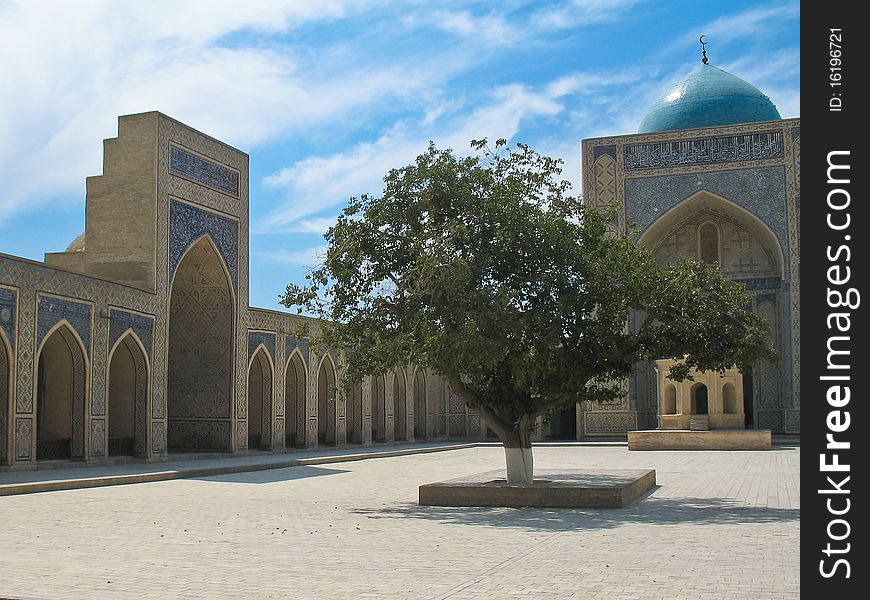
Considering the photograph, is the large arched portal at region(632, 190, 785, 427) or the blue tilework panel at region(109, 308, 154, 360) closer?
the blue tilework panel at region(109, 308, 154, 360)

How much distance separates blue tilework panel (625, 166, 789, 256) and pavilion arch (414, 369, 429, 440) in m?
7.99

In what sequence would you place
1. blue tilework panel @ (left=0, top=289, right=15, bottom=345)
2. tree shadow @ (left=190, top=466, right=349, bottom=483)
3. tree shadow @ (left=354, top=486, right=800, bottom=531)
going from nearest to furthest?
1. tree shadow @ (left=354, top=486, right=800, bottom=531)
2. blue tilework panel @ (left=0, top=289, right=15, bottom=345)
3. tree shadow @ (left=190, top=466, right=349, bottom=483)

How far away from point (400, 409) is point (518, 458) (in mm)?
17960

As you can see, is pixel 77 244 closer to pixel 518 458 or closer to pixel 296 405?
pixel 296 405

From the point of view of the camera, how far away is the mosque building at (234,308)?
16.3 metres

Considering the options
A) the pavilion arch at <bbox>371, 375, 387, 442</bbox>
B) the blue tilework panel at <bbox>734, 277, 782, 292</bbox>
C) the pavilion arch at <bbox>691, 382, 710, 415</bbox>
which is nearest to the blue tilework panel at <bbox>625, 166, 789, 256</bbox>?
the blue tilework panel at <bbox>734, 277, 782, 292</bbox>

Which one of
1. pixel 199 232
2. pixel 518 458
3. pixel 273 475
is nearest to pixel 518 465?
pixel 518 458

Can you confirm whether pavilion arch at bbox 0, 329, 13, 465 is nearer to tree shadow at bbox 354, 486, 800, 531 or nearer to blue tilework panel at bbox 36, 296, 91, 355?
blue tilework panel at bbox 36, 296, 91, 355

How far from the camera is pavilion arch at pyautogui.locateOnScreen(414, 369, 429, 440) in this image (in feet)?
98.3

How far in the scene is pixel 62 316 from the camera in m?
15.6

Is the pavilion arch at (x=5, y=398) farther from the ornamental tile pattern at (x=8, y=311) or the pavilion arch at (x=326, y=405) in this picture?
the pavilion arch at (x=326, y=405)
